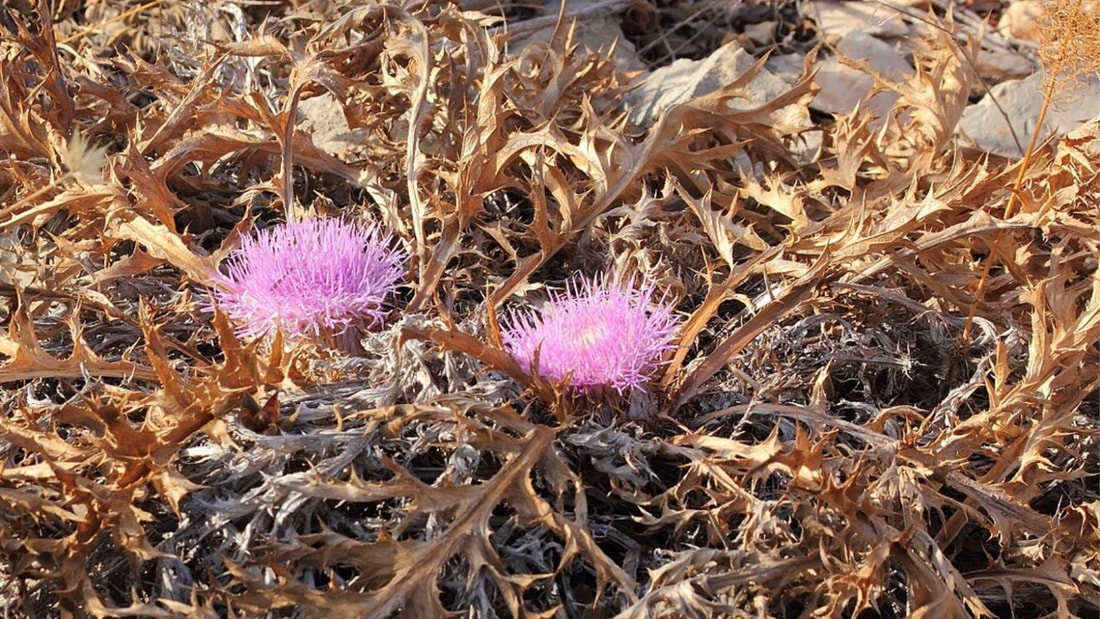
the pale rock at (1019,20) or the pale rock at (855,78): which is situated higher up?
the pale rock at (1019,20)

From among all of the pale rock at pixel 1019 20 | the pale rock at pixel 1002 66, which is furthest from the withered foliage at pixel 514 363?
the pale rock at pixel 1019 20

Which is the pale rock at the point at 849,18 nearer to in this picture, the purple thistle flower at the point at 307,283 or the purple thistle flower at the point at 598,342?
the purple thistle flower at the point at 598,342

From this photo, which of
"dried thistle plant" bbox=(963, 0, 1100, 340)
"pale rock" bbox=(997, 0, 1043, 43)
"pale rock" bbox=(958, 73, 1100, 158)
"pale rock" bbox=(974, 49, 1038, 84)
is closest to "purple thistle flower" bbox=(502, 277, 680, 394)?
"dried thistle plant" bbox=(963, 0, 1100, 340)

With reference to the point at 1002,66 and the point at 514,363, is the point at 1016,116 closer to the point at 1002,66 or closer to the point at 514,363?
the point at 1002,66

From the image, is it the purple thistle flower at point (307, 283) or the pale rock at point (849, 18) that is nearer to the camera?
the purple thistle flower at point (307, 283)

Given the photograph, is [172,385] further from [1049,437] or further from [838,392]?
[1049,437]

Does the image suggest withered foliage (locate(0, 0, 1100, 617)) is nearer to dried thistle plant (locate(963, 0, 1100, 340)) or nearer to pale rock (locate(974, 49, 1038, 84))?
dried thistle plant (locate(963, 0, 1100, 340))
